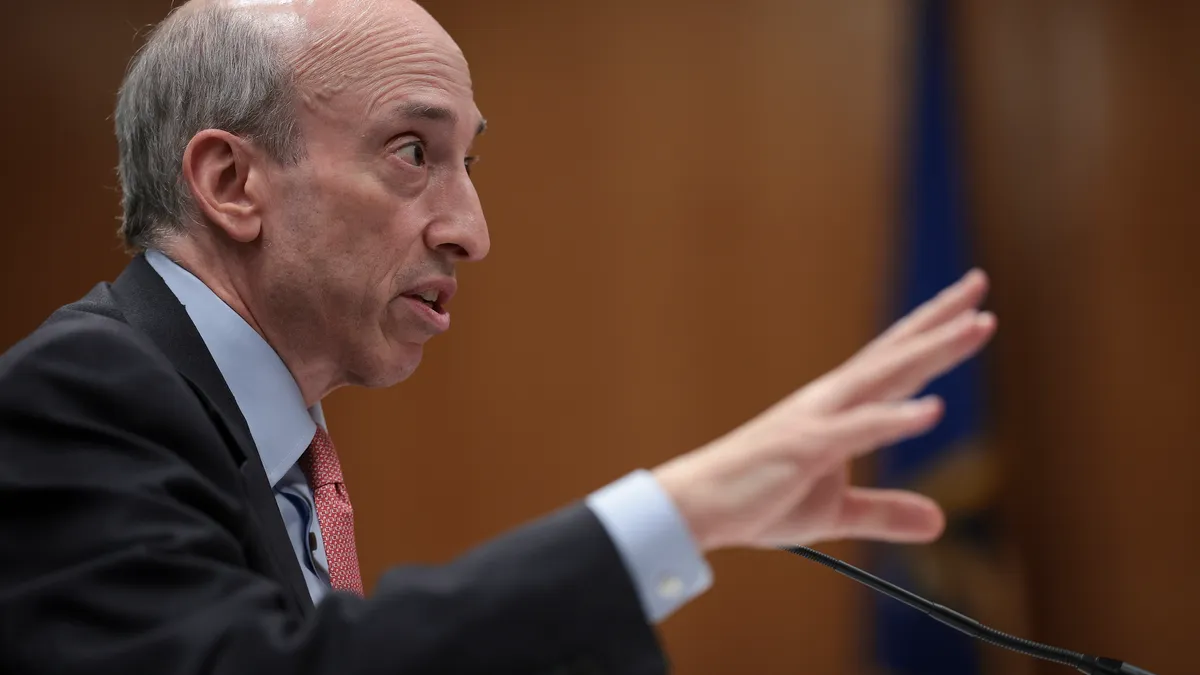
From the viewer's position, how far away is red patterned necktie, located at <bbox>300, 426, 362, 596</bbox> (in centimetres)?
143

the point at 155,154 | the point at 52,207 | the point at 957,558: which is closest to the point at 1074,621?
the point at 957,558

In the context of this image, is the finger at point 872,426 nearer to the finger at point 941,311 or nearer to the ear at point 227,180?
the finger at point 941,311

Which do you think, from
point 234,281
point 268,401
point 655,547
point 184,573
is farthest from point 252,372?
point 655,547

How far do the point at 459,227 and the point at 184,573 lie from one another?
69 centimetres

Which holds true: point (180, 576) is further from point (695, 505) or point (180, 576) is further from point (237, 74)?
point (237, 74)

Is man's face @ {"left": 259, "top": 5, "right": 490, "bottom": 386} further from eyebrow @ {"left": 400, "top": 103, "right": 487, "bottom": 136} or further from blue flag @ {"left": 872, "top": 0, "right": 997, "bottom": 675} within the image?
blue flag @ {"left": 872, "top": 0, "right": 997, "bottom": 675}

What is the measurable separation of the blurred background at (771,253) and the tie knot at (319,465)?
2.01 m

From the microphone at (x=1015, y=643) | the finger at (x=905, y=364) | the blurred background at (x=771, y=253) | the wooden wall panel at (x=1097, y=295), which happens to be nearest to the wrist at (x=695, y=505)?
the finger at (x=905, y=364)

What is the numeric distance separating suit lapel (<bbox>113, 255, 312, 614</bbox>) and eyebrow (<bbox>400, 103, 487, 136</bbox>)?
0.38 m

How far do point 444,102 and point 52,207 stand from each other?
2.51 metres

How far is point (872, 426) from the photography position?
2.81 ft

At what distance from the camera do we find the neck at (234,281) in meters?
1.45

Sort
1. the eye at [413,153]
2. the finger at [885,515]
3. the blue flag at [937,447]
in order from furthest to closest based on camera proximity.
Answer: the blue flag at [937,447], the eye at [413,153], the finger at [885,515]

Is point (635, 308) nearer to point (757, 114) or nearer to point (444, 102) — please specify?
point (757, 114)
